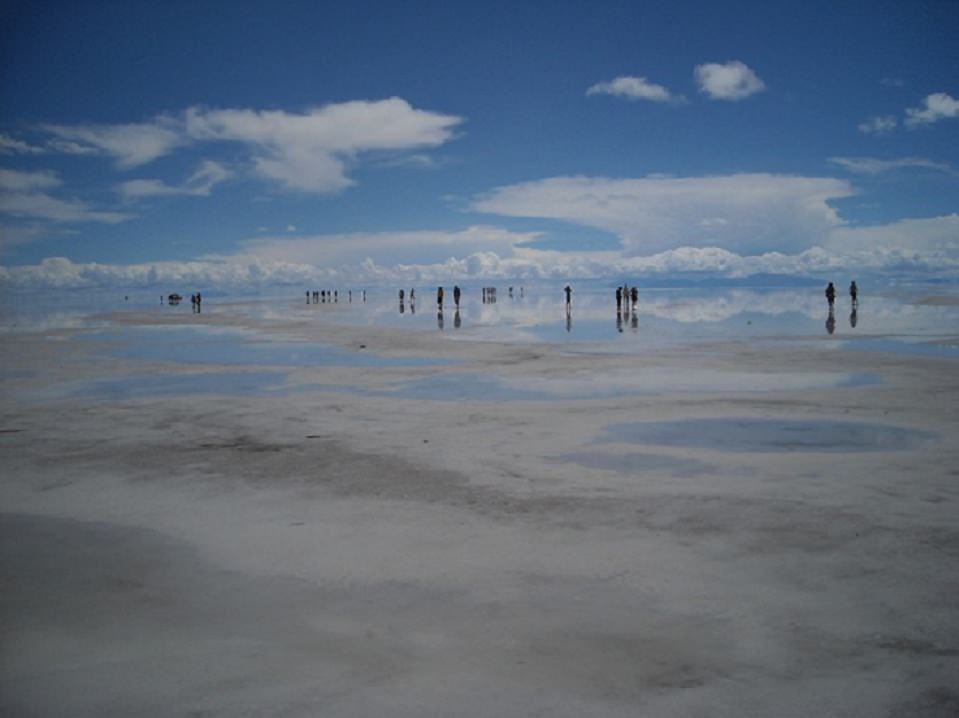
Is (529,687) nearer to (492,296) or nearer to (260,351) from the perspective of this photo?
(260,351)

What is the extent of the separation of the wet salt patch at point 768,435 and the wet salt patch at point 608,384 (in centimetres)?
410

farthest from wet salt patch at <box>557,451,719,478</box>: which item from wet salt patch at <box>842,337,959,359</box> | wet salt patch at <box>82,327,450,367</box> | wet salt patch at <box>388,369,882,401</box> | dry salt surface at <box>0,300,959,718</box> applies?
wet salt patch at <box>842,337,959,359</box>

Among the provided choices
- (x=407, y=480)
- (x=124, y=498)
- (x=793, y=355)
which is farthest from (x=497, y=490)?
(x=793, y=355)

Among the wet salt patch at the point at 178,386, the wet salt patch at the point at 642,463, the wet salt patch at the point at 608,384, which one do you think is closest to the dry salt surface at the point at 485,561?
the wet salt patch at the point at 642,463

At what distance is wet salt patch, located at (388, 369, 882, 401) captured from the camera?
18609mm

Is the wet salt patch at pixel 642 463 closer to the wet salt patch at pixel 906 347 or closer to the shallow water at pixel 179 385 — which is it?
the shallow water at pixel 179 385

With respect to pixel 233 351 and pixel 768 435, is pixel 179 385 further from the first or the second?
pixel 768 435

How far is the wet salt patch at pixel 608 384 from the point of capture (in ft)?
61.1

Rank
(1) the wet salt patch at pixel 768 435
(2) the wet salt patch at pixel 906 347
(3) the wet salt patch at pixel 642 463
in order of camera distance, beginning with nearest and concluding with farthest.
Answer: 1. (3) the wet salt patch at pixel 642 463
2. (1) the wet salt patch at pixel 768 435
3. (2) the wet salt patch at pixel 906 347

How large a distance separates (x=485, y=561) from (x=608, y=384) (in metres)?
13.4

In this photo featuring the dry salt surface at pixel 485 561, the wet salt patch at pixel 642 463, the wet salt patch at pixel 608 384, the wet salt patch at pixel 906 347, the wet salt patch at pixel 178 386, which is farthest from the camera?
the wet salt patch at pixel 906 347

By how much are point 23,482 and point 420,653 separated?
8.30m

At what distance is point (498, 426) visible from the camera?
1437cm

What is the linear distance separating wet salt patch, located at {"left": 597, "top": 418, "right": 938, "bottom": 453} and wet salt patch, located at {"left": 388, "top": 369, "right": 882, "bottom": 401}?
410 centimetres
